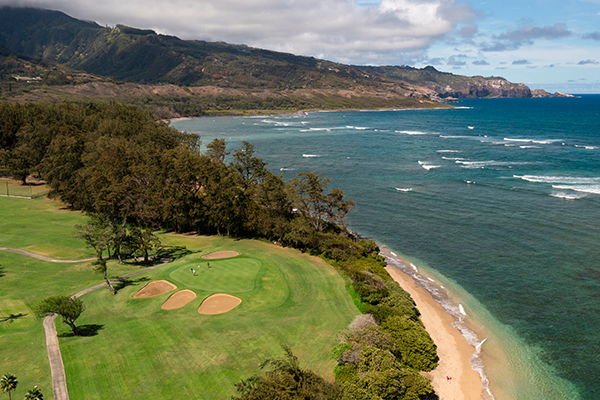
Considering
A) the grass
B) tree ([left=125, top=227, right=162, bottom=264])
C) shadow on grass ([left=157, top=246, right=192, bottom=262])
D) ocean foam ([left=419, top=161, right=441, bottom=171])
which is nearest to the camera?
the grass

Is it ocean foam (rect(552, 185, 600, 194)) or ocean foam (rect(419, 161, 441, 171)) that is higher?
ocean foam (rect(419, 161, 441, 171))

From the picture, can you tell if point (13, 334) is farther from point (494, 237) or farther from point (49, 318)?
point (494, 237)

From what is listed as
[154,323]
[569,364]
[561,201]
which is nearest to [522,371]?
[569,364]

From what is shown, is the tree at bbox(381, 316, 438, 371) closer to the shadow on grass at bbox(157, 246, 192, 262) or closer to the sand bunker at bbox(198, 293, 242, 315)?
the sand bunker at bbox(198, 293, 242, 315)

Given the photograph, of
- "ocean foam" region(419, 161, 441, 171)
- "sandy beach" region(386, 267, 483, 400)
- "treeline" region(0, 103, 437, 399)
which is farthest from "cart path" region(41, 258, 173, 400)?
"ocean foam" region(419, 161, 441, 171)

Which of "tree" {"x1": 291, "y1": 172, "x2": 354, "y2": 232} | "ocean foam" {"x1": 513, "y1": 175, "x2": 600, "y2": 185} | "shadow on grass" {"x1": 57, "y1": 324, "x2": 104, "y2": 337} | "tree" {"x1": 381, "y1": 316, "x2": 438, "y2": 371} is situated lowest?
"shadow on grass" {"x1": 57, "y1": 324, "x2": 104, "y2": 337}

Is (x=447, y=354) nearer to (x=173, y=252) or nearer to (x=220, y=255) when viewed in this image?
(x=220, y=255)
